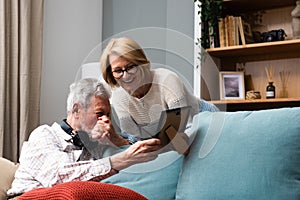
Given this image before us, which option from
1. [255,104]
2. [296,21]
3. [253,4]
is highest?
[253,4]

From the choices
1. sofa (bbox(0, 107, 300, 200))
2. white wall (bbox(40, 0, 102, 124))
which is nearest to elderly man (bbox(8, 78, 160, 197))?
sofa (bbox(0, 107, 300, 200))

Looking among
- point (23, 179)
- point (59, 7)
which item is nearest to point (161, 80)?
point (23, 179)

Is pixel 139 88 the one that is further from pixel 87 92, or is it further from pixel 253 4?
pixel 253 4

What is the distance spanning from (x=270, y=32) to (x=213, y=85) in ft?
1.66

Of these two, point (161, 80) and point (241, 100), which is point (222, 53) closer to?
point (241, 100)

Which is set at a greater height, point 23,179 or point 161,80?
point 161,80

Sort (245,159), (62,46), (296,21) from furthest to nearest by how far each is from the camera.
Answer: (62,46)
(296,21)
(245,159)

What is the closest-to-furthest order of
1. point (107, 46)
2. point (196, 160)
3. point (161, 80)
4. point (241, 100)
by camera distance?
point (196, 160) < point (161, 80) < point (107, 46) < point (241, 100)

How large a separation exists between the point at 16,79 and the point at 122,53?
152 centimetres

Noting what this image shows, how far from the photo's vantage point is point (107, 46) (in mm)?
1853

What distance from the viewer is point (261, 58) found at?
329 centimetres

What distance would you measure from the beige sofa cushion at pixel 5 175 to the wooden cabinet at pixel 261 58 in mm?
1502

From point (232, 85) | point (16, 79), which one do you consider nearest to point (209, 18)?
point (232, 85)

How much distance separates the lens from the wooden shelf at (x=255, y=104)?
299cm
